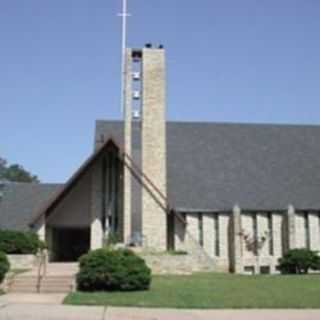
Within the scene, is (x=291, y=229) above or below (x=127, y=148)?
below

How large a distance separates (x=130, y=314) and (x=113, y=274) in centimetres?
515

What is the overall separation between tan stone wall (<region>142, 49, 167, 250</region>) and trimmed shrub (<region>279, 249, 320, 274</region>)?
637 centimetres

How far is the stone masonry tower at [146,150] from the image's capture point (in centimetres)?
3353

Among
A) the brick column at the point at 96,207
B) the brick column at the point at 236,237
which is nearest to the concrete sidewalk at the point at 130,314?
the brick column at the point at 96,207

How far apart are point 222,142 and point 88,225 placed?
410 inches

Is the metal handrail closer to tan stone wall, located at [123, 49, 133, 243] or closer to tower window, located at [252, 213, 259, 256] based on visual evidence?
tan stone wall, located at [123, 49, 133, 243]

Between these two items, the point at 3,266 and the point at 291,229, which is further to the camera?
the point at 291,229

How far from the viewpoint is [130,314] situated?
1583 cm

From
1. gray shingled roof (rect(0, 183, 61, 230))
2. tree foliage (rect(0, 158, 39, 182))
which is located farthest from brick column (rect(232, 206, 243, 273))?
tree foliage (rect(0, 158, 39, 182))

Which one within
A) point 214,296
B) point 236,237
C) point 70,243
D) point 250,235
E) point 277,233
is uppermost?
point 277,233

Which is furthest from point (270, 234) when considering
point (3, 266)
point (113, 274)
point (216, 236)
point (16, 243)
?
point (3, 266)

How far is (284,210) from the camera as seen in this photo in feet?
124

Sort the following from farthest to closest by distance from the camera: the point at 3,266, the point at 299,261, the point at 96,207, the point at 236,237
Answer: the point at 236,237
the point at 96,207
the point at 299,261
the point at 3,266

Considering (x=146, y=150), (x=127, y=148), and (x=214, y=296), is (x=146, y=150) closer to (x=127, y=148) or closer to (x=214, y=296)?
(x=127, y=148)
